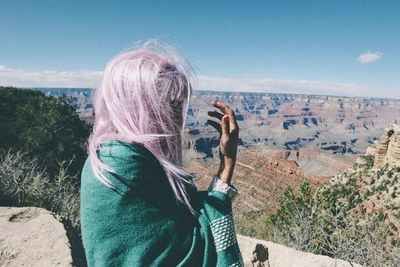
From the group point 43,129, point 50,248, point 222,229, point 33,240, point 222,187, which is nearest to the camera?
point 222,229

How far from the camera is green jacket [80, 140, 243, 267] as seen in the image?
1.83 meters

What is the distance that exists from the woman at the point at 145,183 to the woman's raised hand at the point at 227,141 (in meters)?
0.18

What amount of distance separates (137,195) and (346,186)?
34.1 m

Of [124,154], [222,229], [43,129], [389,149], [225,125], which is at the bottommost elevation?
[389,149]

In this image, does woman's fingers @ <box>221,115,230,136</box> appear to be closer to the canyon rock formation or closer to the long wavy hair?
the long wavy hair

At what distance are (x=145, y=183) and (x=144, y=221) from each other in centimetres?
17

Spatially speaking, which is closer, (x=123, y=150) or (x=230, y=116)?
(x=123, y=150)

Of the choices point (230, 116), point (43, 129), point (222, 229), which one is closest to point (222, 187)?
point (222, 229)

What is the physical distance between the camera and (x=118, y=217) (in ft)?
6.15

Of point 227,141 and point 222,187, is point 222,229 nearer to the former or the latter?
point 222,187

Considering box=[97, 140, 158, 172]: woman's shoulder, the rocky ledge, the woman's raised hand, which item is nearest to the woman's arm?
the woman's raised hand

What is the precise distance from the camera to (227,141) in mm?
2111

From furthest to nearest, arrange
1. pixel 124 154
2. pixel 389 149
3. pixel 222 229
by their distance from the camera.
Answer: pixel 389 149
pixel 222 229
pixel 124 154

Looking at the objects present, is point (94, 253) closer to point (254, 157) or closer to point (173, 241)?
point (173, 241)
